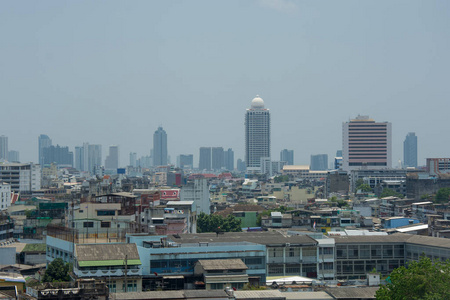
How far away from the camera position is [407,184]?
10938 cm

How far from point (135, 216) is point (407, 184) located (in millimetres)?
59428

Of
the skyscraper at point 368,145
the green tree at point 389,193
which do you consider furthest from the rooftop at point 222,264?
the skyscraper at point 368,145

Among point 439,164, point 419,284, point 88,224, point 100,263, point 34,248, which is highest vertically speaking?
point 439,164

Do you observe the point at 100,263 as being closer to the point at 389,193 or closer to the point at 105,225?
the point at 105,225

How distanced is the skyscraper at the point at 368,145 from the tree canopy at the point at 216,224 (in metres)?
101

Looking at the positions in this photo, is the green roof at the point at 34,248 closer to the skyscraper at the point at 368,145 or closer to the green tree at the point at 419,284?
the green tree at the point at 419,284

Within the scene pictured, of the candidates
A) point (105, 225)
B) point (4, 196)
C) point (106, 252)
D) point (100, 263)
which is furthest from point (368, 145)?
point (100, 263)

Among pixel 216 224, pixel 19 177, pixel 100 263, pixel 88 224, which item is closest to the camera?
pixel 100 263

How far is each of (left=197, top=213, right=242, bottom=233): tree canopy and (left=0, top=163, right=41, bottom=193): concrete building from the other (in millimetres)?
66837

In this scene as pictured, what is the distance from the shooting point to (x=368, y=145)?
168625 millimetres

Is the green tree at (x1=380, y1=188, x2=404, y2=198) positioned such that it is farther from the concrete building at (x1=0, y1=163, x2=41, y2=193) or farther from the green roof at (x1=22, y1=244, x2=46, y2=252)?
the green roof at (x1=22, y1=244, x2=46, y2=252)

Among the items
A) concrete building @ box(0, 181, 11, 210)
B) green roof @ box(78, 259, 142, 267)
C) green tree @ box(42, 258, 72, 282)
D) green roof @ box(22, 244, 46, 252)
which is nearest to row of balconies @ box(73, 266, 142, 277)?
green roof @ box(78, 259, 142, 267)

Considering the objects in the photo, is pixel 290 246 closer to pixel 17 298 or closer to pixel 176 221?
pixel 176 221

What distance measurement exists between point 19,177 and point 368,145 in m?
72.9
